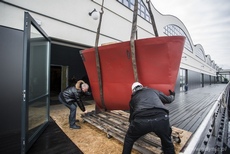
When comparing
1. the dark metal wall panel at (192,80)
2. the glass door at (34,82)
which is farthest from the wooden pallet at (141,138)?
the dark metal wall panel at (192,80)

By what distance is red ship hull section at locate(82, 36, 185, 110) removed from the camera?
1803 millimetres

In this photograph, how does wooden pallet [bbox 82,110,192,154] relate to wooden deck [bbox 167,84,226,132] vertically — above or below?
above

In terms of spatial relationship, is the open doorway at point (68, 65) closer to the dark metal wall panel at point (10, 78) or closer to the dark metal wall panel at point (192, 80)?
the dark metal wall panel at point (10, 78)

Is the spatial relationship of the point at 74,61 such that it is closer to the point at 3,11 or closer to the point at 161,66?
the point at 3,11

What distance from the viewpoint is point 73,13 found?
4.28 meters

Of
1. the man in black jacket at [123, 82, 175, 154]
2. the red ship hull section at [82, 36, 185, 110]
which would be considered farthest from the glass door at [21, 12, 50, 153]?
the man in black jacket at [123, 82, 175, 154]

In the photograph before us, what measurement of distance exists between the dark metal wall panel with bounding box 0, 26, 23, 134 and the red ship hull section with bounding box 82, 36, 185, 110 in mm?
1965

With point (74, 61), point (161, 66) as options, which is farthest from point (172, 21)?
point (161, 66)

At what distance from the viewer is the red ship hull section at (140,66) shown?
180cm

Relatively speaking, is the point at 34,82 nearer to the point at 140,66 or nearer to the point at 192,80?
the point at 140,66

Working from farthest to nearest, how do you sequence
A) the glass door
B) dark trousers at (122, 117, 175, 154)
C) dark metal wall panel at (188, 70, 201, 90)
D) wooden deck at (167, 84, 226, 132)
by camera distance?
dark metal wall panel at (188, 70, 201, 90) < wooden deck at (167, 84, 226, 132) < the glass door < dark trousers at (122, 117, 175, 154)

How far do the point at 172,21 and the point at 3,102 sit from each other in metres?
15.9

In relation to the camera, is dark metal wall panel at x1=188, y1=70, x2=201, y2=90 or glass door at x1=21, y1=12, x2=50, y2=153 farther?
dark metal wall panel at x1=188, y1=70, x2=201, y2=90

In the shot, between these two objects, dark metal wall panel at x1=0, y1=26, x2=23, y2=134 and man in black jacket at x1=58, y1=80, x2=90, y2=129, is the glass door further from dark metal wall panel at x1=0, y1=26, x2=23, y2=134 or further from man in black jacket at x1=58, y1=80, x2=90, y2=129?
man in black jacket at x1=58, y1=80, x2=90, y2=129
